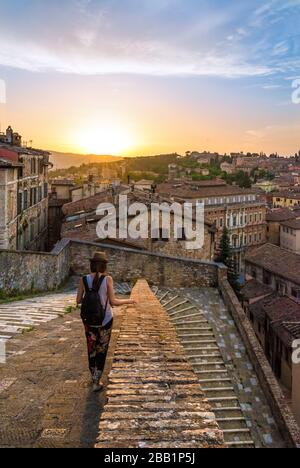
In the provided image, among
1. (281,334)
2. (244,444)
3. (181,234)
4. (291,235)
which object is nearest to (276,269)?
(281,334)

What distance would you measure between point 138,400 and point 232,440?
6051 mm

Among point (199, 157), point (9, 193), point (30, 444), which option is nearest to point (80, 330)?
point (30, 444)

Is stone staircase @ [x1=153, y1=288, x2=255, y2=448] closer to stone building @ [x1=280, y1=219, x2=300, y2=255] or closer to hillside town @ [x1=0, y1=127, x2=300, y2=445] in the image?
hillside town @ [x1=0, y1=127, x2=300, y2=445]

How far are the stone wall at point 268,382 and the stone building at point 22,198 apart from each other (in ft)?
41.2

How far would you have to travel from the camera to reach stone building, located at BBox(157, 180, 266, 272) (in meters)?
63.7

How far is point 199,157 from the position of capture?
178125mm

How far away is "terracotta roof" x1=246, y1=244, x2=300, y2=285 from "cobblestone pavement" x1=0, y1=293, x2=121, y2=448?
3040 centimetres

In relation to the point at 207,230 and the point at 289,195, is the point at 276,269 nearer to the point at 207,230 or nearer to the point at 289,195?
the point at 207,230

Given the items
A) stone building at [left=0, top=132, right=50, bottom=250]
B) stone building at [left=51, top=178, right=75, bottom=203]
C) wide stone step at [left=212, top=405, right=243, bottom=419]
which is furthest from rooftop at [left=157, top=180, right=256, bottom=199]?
wide stone step at [left=212, top=405, right=243, bottom=419]

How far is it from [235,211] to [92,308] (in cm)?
6214

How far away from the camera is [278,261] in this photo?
4006 centimetres

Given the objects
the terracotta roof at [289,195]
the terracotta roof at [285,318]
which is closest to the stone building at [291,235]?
the terracotta roof at [289,195]

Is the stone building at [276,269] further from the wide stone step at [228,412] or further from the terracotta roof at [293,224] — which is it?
the wide stone step at [228,412]

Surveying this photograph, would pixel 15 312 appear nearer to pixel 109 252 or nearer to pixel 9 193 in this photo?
pixel 109 252
